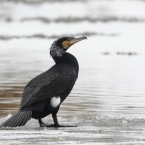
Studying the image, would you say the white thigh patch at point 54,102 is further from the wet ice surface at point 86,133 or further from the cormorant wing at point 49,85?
the wet ice surface at point 86,133

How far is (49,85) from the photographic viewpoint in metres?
10.9

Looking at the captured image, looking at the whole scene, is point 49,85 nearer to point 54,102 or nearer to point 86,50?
point 54,102

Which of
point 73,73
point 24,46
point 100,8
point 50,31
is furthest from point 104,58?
point 100,8

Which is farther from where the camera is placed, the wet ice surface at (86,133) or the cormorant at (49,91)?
the cormorant at (49,91)

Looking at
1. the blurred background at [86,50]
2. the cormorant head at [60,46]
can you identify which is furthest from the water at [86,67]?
the cormorant head at [60,46]

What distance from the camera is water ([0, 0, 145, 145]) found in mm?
10008

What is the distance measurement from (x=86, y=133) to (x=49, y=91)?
130 cm

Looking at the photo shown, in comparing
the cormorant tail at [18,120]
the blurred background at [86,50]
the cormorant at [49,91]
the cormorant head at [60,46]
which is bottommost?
the blurred background at [86,50]

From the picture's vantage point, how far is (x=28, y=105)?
10.7 metres

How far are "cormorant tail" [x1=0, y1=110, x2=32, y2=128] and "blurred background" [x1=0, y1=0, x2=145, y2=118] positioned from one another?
2.13m

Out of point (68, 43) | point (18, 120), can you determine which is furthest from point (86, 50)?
point (18, 120)

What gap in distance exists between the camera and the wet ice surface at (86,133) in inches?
359

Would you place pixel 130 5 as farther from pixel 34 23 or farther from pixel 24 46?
pixel 24 46

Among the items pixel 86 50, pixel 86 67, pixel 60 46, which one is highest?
→ pixel 60 46
